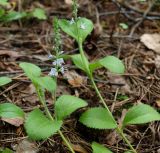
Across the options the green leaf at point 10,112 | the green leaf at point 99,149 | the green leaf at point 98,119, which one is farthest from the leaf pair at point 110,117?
the green leaf at point 10,112

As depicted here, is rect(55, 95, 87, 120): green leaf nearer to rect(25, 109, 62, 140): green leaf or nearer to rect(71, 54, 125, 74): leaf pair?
rect(25, 109, 62, 140): green leaf

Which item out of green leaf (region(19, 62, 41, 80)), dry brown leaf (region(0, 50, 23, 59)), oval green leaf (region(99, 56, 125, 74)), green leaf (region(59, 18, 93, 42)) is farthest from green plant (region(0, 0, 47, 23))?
oval green leaf (region(99, 56, 125, 74))

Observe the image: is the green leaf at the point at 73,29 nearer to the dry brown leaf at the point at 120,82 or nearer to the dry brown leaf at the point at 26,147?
the dry brown leaf at the point at 120,82

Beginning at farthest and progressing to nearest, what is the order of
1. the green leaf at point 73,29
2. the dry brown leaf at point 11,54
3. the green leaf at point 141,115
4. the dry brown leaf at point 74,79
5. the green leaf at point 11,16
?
the green leaf at point 11,16 → the dry brown leaf at point 11,54 → the dry brown leaf at point 74,79 → the green leaf at point 73,29 → the green leaf at point 141,115

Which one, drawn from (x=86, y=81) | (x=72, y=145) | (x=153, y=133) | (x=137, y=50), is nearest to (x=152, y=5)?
(x=137, y=50)

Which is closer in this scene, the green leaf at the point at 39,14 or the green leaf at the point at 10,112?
the green leaf at the point at 10,112

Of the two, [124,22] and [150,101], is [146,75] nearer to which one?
[150,101]
